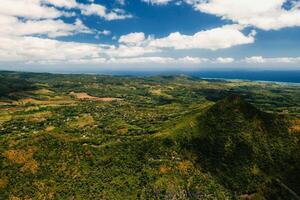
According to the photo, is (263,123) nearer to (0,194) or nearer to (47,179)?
(47,179)

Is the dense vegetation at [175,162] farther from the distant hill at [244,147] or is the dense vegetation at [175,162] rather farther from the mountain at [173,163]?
the distant hill at [244,147]

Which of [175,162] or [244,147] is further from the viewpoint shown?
[244,147]

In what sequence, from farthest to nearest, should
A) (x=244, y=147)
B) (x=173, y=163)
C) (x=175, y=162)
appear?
(x=244, y=147) < (x=175, y=162) < (x=173, y=163)

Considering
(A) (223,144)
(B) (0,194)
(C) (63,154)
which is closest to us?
(B) (0,194)

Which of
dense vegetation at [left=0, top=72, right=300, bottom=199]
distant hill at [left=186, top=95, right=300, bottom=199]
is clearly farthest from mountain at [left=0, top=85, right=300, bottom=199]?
distant hill at [left=186, top=95, right=300, bottom=199]

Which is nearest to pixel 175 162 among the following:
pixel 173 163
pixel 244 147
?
pixel 173 163

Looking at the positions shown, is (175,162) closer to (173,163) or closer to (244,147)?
(173,163)

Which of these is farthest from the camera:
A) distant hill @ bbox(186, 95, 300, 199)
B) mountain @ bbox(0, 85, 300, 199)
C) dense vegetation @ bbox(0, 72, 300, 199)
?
distant hill @ bbox(186, 95, 300, 199)

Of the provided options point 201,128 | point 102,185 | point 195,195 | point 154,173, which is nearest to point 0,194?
point 102,185

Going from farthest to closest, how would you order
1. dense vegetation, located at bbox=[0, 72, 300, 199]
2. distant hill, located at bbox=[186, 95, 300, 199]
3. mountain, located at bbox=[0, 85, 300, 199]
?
1. distant hill, located at bbox=[186, 95, 300, 199]
2. dense vegetation, located at bbox=[0, 72, 300, 199]
3. mountain, located at bbox=[0, 85, 300, 199]

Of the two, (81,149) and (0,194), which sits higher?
(81,149)

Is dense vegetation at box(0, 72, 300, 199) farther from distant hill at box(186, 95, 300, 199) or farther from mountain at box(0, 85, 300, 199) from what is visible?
distant hill at box(186, 95, 300, 199)
